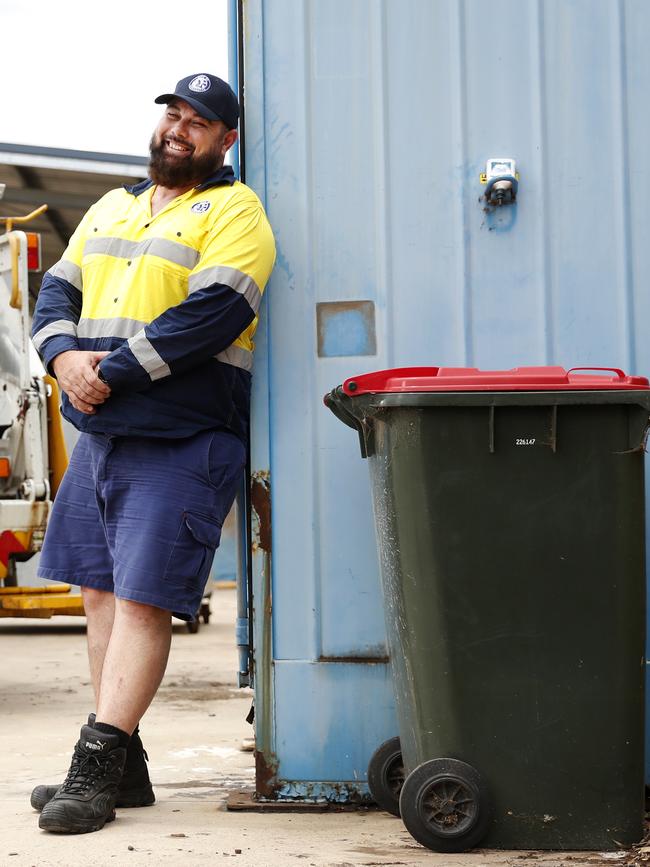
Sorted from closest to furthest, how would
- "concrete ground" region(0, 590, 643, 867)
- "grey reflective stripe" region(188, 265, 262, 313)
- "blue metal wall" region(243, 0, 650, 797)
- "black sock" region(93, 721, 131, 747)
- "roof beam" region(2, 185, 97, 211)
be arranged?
1. "concrete ground" region(0, 590, 643, 867)
2. "black sock" region(93, 721, 131, 747)
3. "grey reflective stripe" region(188, 265, 262, 313)
4. "blue metal wall" region(243, 0, 650, 797)
5. "roof beam" region(2, 185, 97, 211)

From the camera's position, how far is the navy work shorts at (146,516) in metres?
3.13

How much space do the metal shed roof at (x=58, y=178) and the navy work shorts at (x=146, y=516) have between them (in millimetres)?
7786

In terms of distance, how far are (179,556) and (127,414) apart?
0.39m

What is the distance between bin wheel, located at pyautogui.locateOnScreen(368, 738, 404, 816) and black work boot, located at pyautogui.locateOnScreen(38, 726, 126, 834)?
655 mm

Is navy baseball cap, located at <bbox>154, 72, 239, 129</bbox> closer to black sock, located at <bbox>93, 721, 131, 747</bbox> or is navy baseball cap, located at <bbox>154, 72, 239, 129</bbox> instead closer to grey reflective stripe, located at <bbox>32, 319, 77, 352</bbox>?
grey reflective stripe, located at <bbox>32, 319, 77, 352</bbox>

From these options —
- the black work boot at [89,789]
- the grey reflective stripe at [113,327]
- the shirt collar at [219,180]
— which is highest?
the shirt collar at [219,180]

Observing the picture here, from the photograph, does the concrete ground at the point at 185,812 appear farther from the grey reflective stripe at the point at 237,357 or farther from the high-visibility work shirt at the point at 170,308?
the grey reflective stripe at the point at 237,357

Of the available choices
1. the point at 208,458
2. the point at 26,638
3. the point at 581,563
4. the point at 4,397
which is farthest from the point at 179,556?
the point at 26,638

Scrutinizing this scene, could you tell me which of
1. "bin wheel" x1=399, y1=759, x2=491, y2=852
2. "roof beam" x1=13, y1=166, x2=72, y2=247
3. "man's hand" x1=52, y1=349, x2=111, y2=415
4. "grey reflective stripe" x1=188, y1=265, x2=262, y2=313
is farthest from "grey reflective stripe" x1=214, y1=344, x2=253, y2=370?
"roof beam" x1=13, y1=166, x2=72, y2=247

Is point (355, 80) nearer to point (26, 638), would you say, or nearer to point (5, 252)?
point (5, 252)

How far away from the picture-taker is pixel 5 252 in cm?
686

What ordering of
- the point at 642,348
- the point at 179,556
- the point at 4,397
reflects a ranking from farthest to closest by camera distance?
1. the point at 4,397
2. the point at 642,348
3. the point at 179,556

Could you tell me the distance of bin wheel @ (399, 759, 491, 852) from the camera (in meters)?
2.77

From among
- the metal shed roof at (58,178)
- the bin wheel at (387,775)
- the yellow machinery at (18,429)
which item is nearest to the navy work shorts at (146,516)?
the bin wheel at (387,775)
